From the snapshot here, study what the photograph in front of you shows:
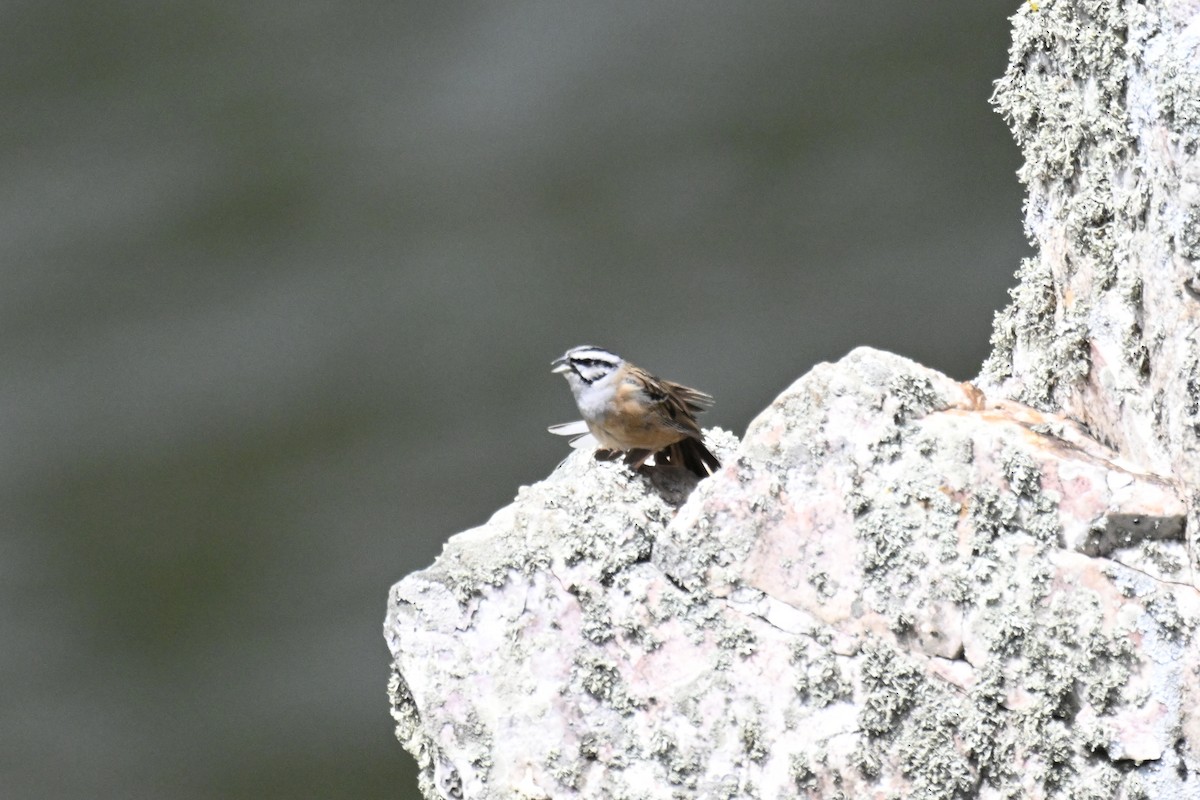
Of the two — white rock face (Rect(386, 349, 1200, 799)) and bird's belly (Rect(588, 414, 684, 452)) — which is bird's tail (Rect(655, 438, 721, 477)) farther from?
white rock face (Rect(386, 349, 1200, 799))

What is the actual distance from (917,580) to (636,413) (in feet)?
4.42

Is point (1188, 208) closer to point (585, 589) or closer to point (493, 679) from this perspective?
point (585, 589)

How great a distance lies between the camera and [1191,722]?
9.01 feet

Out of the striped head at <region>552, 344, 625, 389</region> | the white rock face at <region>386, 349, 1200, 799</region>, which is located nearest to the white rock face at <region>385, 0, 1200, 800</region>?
the white rock face at <region>386, 349, 1200, 799</region>

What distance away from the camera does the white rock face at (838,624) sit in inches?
112

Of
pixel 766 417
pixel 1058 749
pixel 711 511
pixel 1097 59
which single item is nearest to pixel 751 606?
pixel 711 511

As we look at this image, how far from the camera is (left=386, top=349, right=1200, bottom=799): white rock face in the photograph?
2840 millimetres

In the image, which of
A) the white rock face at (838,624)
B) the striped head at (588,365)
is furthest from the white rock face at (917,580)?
the striped head at (588,365)

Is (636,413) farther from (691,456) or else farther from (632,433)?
(691,456)

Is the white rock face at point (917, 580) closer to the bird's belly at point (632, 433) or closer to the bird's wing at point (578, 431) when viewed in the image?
the bird's belly at point (632, 433)

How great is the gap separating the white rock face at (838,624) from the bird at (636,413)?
0.65m

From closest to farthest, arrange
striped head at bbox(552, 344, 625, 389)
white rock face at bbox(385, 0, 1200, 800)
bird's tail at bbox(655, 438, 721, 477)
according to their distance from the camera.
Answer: white rock face at bbox(385, 0, 1200, 800) → bird's tail at bbox(655, 438, 721, 477) → striped head at bbox(552, 344, 625, 389)

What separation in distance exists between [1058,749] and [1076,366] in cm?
89

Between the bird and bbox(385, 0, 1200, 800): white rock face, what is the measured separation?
2.15 feet
